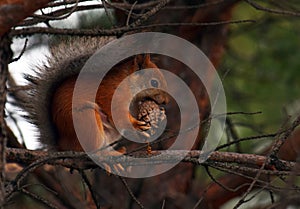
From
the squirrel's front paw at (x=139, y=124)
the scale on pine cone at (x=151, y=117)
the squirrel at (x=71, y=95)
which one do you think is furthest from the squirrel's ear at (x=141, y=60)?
the squirrel's front paw at (x=139, y=124)

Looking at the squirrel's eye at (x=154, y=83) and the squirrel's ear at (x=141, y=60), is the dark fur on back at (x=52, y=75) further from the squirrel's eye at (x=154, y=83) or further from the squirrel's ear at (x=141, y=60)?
the squirrel's eye at (x=154, y=83)

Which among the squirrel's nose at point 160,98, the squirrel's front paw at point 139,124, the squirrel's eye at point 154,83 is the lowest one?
the squirrel's front paw at point 139,124

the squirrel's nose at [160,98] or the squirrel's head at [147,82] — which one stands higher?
the squirrel's head at [147,82]

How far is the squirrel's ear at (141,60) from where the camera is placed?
3.49 m

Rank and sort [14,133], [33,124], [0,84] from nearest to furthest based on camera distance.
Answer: [0,84] → [33,124] → [14,133]

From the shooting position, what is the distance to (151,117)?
11.0 feet

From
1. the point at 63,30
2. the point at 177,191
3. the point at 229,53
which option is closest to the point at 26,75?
the point at 63,30

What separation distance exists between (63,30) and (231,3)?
2.76m

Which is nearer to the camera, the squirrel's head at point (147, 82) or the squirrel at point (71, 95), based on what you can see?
the squirrel at point (71, 95)

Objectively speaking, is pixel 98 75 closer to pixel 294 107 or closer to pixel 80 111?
pixel 80 111

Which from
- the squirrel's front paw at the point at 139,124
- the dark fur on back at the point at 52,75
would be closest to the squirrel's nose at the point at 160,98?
the squirrel's front paw at the point at 139,124

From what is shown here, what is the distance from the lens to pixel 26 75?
3246 millimetres

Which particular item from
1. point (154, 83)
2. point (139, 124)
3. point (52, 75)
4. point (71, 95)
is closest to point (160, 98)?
point (154, 83)

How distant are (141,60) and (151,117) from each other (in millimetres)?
348
